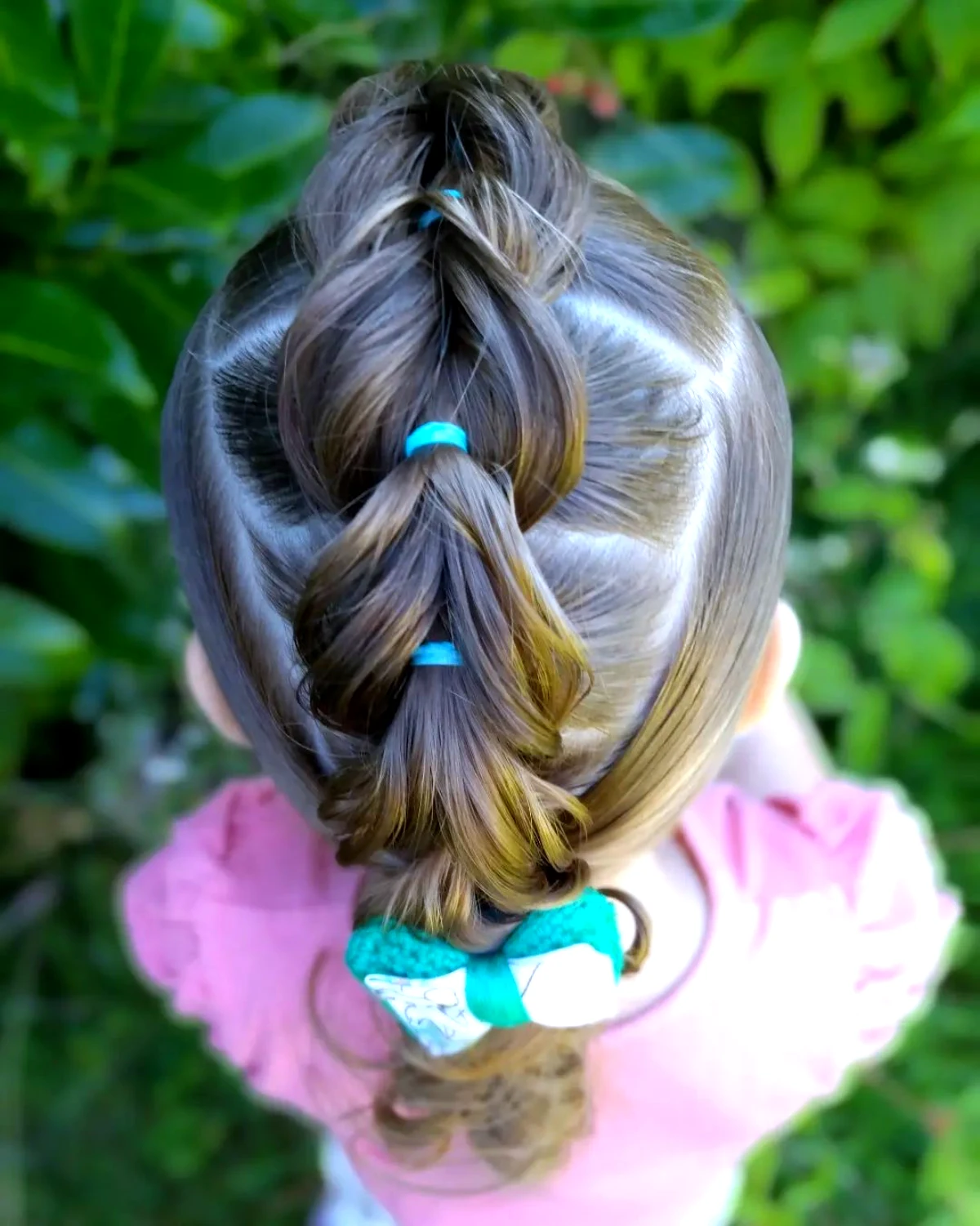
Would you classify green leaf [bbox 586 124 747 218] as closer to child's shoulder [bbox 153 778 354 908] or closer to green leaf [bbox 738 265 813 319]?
green leaf [bbox 738 265 813 319]

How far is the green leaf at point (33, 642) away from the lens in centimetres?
87

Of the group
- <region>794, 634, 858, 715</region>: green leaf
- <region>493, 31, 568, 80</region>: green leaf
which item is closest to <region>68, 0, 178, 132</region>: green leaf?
<region>493, 31, 568, 80</region>: green leaf

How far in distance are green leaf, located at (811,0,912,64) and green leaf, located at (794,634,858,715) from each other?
598 mm

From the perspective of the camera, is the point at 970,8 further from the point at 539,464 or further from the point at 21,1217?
the point at 21,1217

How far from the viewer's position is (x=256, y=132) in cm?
83

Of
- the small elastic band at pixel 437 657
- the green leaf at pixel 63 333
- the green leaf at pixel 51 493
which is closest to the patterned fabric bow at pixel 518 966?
the small elastic band at pixel 437 657

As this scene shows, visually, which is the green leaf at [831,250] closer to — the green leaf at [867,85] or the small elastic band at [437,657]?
the green leaf at [867,85]

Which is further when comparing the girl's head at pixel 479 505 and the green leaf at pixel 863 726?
the green leaf at pixel 863 726

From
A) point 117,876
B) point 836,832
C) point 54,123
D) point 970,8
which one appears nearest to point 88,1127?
point 117,876

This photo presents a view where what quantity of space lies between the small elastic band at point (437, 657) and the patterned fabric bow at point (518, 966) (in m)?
0.13

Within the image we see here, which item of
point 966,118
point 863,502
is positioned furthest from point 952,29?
point 863,502

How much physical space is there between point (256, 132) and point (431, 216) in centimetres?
49

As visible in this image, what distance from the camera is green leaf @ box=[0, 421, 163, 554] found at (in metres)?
0.92

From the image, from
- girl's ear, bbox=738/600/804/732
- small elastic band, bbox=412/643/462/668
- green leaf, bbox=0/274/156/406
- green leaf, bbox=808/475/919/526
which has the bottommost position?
green leaf, bbox=808/475/919/526
